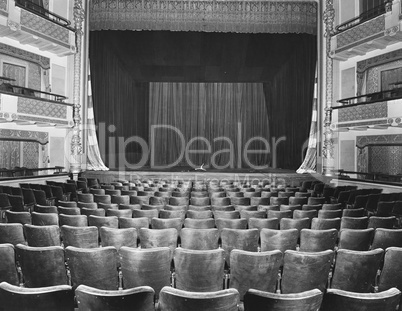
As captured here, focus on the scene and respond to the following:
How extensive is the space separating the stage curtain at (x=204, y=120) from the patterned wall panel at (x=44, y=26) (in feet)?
20.2

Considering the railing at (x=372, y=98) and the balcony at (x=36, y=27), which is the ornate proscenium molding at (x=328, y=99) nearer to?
the railing at (x=372, y=98)

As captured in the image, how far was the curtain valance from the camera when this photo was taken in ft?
42.9

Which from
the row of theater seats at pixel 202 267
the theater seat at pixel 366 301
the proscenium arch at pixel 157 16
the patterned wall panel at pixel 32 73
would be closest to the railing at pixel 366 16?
the proscenium arch at pixel 157 16

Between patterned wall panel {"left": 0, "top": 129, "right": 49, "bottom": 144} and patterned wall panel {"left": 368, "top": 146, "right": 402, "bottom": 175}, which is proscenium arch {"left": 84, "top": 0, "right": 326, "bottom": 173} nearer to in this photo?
patterned wall panel {"left": 0, "top": 129, "right": 49, "bottom": 144}

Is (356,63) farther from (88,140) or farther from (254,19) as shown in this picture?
(88,140)

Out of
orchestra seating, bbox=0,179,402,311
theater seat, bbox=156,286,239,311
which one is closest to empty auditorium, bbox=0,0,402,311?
orchestra seating, bbox=0,179,402,311

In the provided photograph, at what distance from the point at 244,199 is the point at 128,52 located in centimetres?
1011

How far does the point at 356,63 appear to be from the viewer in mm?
13602

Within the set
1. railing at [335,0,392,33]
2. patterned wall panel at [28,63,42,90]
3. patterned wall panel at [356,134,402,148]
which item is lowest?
patterned wall panel at [356,134,402,148]

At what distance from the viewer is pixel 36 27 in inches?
465

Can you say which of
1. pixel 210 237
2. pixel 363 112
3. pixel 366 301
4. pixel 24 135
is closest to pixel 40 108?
pixel 24 135

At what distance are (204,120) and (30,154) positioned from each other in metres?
8.68

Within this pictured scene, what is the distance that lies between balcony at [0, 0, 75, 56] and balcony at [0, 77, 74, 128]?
5.06 ft

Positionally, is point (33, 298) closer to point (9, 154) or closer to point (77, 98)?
point (9, 154)
